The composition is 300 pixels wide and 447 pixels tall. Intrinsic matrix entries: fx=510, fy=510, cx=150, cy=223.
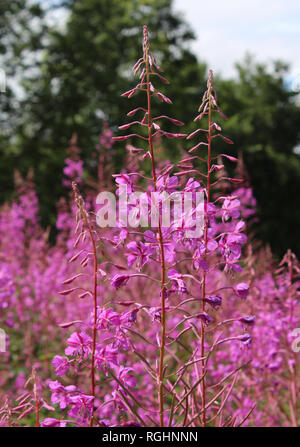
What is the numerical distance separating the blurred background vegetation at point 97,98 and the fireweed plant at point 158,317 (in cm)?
1040

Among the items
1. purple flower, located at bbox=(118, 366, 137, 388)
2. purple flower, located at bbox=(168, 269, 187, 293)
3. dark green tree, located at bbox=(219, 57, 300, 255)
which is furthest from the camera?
dark green tree, located at bbox=(219, 57, 300, 255)

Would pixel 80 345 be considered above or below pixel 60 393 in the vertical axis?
above

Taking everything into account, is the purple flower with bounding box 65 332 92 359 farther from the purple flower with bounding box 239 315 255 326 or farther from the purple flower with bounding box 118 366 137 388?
the purple flower with bounding box 239 315 255 326

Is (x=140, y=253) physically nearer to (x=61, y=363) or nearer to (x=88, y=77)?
(x=61, y=363)

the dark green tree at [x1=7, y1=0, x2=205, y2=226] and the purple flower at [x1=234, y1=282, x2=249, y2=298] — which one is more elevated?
the dark green tree at [x1=7, y1=0, x2=205, y2=226]

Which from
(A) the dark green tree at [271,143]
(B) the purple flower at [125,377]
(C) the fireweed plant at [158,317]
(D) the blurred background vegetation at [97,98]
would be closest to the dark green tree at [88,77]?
(D) the blurred background vegetation at [97,98]

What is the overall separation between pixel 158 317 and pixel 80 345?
11.1 inches

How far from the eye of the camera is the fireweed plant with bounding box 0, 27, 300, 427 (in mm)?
1501

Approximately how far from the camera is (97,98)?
1755 cm

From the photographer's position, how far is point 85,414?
61.6 inches

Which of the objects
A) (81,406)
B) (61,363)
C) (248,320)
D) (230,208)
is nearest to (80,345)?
(61,363)

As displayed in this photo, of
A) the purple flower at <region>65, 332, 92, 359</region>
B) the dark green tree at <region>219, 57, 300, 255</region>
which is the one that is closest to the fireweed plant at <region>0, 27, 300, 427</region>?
the purple flower at <region>65, 332, 92, 359</region>

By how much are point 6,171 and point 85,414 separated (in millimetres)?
16253
